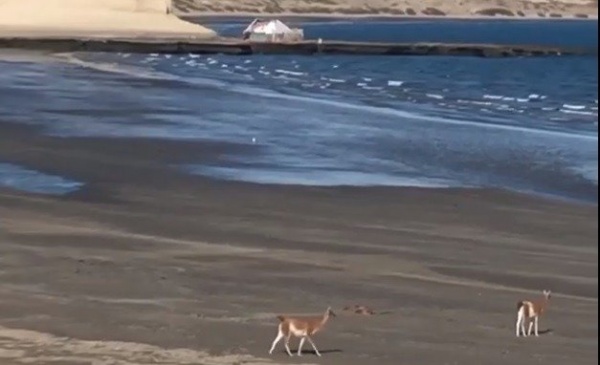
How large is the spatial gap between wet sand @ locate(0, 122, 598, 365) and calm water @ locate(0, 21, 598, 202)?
1889mm

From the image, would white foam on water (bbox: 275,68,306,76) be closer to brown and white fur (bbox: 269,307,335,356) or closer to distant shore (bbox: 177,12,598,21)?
brown and white fur (bbox: 269,307,335,356)

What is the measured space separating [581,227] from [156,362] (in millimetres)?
7390

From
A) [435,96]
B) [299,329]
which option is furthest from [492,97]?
[299,329]

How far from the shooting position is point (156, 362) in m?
8.48

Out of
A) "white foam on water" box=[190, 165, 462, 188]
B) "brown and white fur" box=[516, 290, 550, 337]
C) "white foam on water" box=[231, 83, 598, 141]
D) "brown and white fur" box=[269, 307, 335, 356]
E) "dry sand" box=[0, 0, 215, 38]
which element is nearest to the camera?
"brown and white fur" box=[269, 307, 335, 356]

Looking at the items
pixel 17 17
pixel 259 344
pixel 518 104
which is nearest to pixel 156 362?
pixel 259 344

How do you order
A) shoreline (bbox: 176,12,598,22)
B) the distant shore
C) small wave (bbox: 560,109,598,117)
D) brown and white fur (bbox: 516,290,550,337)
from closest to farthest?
brown and white fur (bbox: 516,290,550,337) → small wave (bbox: 560,109,598,117) → shoreline (bbox: 176,12,598,22) → the distant shore

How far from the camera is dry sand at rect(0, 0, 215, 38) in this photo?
69.9 metres

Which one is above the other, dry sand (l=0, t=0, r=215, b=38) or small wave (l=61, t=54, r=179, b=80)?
small wave (l=61, t=54, r=179, b=80)

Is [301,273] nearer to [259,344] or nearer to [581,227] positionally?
[259,344]

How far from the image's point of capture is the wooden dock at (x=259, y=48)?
51094mm

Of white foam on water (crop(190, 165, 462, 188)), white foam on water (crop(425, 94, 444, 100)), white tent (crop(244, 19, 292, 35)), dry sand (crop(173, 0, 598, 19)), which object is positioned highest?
white foam on water (crop(190, 165, 462, 188))

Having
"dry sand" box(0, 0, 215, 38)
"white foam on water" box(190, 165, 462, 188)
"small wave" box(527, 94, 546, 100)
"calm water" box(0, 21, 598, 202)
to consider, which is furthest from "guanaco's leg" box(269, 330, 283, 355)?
Result: "dry sand" box(0, 0, 215, 38)

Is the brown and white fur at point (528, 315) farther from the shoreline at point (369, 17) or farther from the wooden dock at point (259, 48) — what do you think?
the shoreline at point (369, 17)
